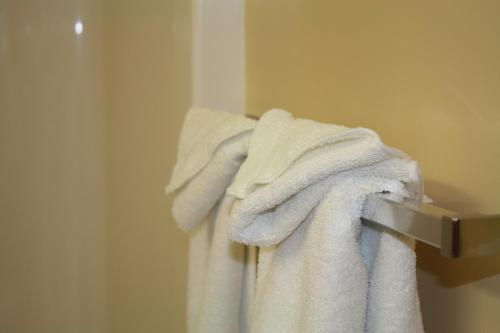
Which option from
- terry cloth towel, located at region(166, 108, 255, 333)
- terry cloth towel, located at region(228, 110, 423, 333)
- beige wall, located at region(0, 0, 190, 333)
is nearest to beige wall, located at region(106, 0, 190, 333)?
beige wall, located at region(0, 0, 190, 333)

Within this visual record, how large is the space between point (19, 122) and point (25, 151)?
8 cm

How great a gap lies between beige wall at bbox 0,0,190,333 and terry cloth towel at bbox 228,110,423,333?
715 millimetres

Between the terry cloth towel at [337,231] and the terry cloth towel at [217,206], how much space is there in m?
0.14

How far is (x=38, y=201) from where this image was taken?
4.21ft

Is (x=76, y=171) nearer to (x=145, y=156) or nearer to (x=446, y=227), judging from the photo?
(x=145, y=156)

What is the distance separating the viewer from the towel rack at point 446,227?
27 centimetres

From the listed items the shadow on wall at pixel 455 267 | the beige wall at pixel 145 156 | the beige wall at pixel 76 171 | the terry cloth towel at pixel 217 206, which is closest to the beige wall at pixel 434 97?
the shadow on wall at pixel 455 267

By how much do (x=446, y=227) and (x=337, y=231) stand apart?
0.09 m

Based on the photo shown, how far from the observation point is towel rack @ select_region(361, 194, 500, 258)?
0.27 m

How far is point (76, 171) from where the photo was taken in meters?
1.31

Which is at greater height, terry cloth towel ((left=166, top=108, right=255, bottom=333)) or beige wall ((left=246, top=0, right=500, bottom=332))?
beige wall ((left=246, top=0, right=500, bottom=332))

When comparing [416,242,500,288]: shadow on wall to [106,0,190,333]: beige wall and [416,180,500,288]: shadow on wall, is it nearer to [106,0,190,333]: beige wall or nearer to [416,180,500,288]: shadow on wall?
[416,180,500,288]: shadow on wall

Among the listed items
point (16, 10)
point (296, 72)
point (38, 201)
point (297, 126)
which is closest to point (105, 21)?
point (16, 10)

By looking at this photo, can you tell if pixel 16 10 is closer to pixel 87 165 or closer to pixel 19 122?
pixel 19 122
